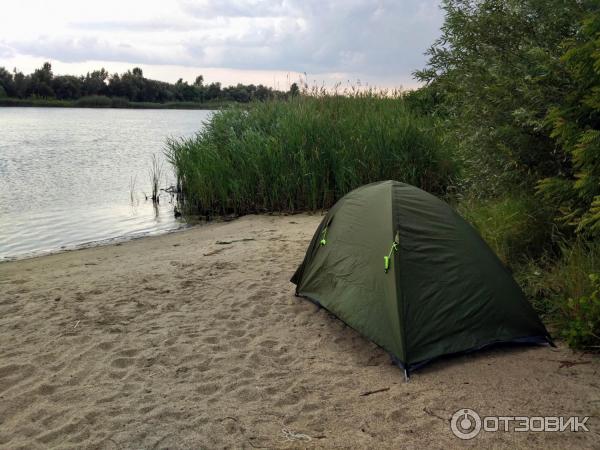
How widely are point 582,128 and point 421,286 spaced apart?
1.95 meters

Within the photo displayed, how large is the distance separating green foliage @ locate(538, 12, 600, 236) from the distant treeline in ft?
226

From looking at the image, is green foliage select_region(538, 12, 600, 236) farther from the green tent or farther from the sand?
the sand

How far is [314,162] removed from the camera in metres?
10.6

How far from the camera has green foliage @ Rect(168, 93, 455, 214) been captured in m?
10.6

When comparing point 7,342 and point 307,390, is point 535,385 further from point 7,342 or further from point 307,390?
point 7,342

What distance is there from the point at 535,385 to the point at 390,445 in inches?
49.8

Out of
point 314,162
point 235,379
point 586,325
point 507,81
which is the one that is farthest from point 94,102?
point 586,325

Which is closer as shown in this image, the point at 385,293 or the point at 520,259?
the point at 385,293

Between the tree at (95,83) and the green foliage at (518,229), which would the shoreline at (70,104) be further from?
the green foliage at (518,229)

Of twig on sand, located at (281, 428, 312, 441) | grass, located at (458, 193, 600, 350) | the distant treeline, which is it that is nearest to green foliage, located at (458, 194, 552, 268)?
grass, located at (458, 193, 600, 350)

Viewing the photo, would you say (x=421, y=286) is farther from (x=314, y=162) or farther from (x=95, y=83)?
(x=95, y=83)

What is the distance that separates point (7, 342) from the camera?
4.99 meters

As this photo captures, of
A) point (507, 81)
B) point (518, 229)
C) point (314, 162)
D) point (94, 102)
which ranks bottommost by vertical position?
point (518, 229)

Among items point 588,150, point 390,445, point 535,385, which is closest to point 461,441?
point 390,445
